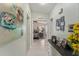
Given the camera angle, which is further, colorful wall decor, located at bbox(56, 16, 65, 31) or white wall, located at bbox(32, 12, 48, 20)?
white wall, located at bbox(32, 12, 48, 20)

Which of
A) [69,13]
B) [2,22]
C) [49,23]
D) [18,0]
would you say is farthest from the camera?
[49,23]

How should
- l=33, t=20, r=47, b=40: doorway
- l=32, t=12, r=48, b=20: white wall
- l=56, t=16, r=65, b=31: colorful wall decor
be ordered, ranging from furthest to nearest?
l=33, t=20, r=47, b=40: doorway < l=32, t=12, r=48, b=20: white wall < l=56, t=16, r=65, b=31: colorful wall decor

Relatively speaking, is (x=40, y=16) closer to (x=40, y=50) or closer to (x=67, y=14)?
(x=67, y=14)

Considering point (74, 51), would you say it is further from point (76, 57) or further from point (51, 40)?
point (51, 40)

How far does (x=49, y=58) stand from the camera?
1.58 m

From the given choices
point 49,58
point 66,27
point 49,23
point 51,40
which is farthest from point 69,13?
point 49,58

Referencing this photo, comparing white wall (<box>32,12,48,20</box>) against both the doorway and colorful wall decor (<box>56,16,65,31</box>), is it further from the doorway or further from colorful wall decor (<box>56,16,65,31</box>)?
colorful wall decor (<box>56,16,65,31</box>)

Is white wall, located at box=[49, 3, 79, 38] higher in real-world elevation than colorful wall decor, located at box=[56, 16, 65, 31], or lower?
higher

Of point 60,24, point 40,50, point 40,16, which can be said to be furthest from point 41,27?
point 60,24

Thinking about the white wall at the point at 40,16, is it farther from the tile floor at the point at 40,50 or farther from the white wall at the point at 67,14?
the tile floor at the point at 40,50

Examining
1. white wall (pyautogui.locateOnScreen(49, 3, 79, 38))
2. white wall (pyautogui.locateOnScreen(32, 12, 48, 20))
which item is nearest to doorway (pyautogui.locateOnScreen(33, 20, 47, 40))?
white wall (pyautogui.locateOnScreen(32, 12, 48, 20))

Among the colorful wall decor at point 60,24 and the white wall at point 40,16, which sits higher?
the white wall at point 40,16

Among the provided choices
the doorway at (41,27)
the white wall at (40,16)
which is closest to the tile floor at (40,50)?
the doorway at (41,27)

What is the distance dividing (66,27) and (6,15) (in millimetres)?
1036
